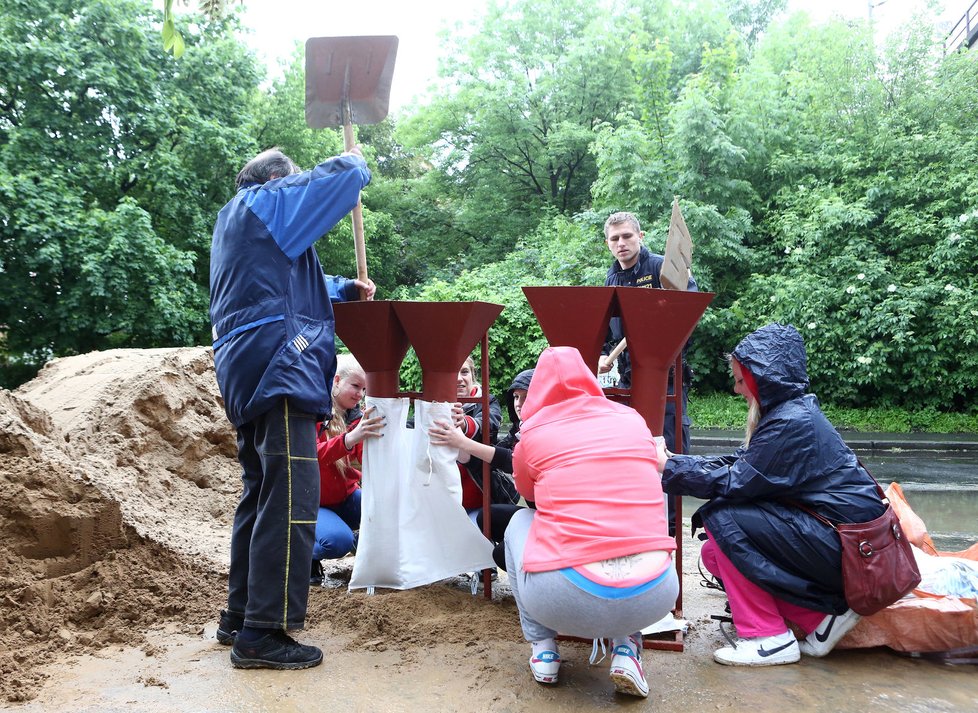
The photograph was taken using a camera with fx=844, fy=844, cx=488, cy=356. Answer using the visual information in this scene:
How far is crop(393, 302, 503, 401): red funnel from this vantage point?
3.60 meters

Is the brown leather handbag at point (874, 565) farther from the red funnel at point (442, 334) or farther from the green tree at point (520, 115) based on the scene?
the green tree at point (520, 115)

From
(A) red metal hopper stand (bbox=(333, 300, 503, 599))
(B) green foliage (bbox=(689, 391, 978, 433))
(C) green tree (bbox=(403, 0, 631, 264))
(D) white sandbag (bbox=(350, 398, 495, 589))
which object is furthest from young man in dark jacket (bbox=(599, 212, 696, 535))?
(C) green tree (bbox=(403, 0, 631, 264))

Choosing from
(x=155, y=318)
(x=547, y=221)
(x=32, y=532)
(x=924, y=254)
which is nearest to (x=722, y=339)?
(x=924, y=254)

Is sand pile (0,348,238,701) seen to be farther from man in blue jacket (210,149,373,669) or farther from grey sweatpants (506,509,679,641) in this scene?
grey sweatpants (506,509,679,641)

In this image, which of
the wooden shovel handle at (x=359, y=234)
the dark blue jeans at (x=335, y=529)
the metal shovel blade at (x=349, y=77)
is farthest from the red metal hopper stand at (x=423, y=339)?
the metal shovel blade at (x=349, y=77)

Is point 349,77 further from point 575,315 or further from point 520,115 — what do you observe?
point 520,115

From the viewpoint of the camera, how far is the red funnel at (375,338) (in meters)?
3.66

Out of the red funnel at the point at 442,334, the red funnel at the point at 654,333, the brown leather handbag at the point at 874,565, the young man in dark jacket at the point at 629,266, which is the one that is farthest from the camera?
the young man in dark jacket at the point at 629,266

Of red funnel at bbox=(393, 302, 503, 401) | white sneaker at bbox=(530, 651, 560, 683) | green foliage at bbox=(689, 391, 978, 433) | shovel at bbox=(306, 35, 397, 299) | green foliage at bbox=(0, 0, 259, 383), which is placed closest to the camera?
white sneaker at bbox=(530, 651, 560, 683)

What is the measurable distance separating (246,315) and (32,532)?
1610 millimetres

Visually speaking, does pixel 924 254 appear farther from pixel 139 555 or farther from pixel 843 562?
pixel 139 555

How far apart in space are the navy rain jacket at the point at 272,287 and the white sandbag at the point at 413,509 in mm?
614

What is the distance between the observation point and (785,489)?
315cm

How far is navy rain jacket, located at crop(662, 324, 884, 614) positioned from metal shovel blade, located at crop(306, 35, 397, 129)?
2.10m
